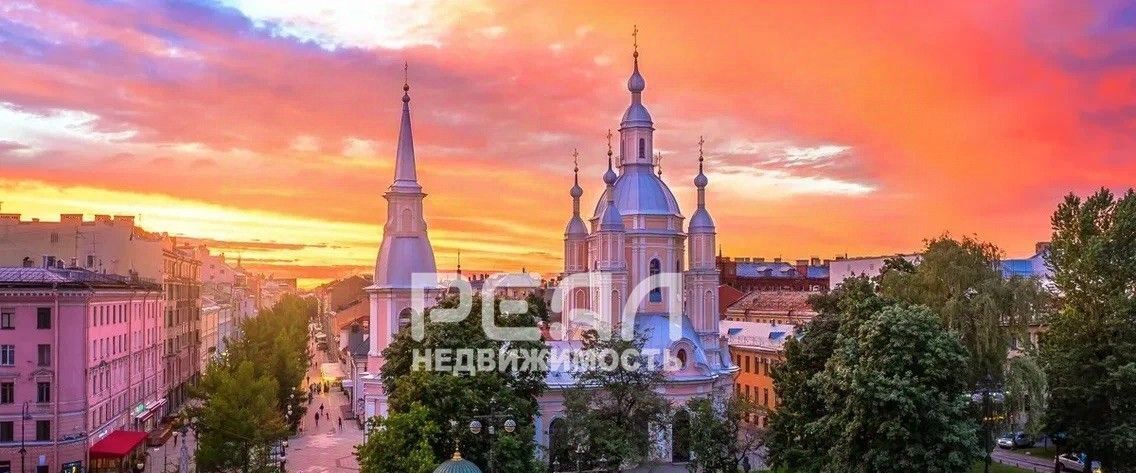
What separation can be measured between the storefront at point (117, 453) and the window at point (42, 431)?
2.62m

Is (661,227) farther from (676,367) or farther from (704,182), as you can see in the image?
(676,367)

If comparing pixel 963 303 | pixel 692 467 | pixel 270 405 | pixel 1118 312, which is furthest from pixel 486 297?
pixel 1118 312

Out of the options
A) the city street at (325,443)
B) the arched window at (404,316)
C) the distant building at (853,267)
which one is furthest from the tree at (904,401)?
the distant building at (853,267)

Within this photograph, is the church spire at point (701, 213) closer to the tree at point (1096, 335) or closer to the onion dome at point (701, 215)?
the onion dome at point (701, 215)

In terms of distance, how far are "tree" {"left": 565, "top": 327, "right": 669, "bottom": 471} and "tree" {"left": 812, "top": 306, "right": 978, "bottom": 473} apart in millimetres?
9073

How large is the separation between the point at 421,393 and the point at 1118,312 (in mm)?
29593

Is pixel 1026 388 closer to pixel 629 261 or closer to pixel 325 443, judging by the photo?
pixel 629 261

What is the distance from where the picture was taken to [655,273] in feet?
188

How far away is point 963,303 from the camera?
4009 cm

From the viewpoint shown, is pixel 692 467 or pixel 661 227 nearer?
pixel 692 467

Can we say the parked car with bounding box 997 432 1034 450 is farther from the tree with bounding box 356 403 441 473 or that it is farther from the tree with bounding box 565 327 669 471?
the tree with bounding box 356 403 441 473

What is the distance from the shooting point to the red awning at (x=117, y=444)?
161 feet

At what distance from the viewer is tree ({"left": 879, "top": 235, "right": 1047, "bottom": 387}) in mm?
39906


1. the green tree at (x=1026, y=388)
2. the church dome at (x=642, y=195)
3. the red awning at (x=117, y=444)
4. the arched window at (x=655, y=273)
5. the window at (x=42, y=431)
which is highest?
the church dome at (x=642, y=195)
